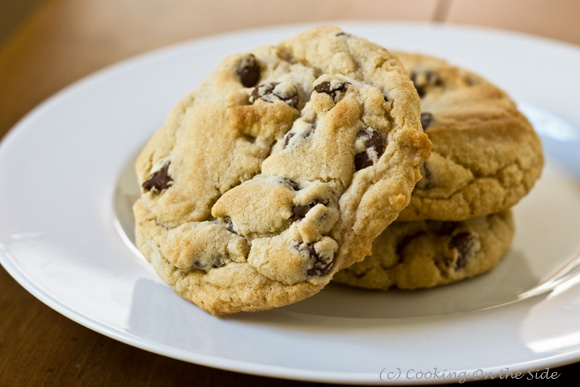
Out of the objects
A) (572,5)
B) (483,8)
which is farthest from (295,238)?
(572,5)


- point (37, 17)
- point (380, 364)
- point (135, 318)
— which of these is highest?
point (380, 364)

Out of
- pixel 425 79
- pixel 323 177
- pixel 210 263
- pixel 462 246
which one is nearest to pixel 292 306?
pixel 210 263

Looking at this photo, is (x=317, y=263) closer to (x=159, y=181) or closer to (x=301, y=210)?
(x=301, y=210)

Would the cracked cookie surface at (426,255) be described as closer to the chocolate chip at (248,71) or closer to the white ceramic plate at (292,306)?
the white ceramic plate at (292,306)

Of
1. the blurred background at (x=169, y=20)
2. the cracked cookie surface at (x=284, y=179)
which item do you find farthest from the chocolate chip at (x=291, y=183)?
the blurred background at (x=169, y=20)

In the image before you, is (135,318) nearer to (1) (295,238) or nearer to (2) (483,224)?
(1) (295,238)

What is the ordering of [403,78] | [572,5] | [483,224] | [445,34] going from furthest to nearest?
[572,5] → [445,34] → [483,224] → [403,78]

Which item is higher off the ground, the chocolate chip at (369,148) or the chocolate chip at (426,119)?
the chocolate chip at (369,148)

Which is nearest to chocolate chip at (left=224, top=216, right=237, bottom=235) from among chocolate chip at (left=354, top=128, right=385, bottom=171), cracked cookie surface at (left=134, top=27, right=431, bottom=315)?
cracked cookie surface at (left=134, top=27, right=431, bottom=315)
